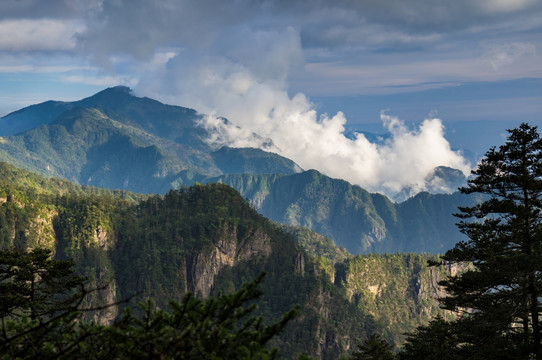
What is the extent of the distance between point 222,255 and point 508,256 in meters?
152

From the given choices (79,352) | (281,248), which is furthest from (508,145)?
(281,248)

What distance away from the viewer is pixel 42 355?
14.4m

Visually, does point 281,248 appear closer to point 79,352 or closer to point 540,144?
point 540,144

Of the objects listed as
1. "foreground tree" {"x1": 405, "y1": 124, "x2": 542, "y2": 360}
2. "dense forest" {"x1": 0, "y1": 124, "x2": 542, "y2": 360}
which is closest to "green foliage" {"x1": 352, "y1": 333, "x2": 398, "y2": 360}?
"dense forest" {"x1": 0, "y1": 124, "x2": 542, "y2": 360}

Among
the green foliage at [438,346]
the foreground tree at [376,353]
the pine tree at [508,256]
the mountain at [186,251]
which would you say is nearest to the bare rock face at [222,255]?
the mountain at [186,251]

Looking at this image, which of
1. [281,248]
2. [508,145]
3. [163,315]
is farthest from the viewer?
[281,248]

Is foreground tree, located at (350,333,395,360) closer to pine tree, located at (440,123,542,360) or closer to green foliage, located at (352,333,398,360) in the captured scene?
green foliage, located at (352,333,398,360)

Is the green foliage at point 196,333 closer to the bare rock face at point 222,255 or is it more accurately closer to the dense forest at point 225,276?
the dense forest at point 225,276

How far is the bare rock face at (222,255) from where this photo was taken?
17088cm

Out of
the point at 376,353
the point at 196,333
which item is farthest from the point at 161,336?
the point at 376,353

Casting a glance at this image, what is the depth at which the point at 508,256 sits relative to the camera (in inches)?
1251

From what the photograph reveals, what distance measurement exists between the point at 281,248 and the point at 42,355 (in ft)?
603

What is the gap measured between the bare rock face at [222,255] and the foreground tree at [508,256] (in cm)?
13424

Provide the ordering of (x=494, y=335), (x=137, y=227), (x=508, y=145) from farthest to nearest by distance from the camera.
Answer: (x=137, y=227) < (x=508, y=145) < (x=494, y=335)
